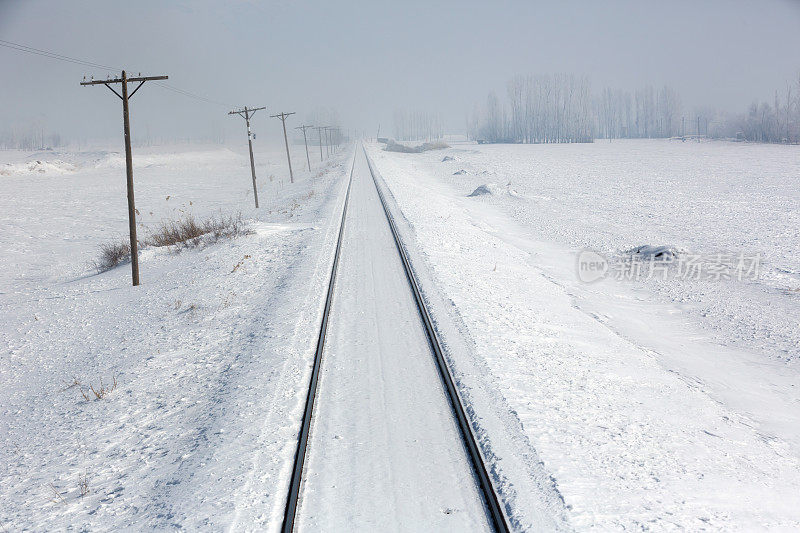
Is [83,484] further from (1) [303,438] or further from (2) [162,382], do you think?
(2) [162,382]

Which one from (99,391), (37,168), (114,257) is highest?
(37,168)

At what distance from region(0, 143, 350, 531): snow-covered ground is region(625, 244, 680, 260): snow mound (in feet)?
34.0

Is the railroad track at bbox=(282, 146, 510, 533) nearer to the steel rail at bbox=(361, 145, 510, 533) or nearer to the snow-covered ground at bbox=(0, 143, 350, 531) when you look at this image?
the steel rail at bbox=(361, 145, 510, 533)

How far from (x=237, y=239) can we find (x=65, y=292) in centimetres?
569

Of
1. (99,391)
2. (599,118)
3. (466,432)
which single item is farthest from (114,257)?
(599,118)

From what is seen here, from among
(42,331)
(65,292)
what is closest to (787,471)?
(42,331)

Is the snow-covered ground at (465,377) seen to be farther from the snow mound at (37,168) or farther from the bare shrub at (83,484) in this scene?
the snow mound at (37,168)

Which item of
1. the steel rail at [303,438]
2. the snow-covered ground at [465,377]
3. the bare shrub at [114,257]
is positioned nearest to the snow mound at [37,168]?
the snow-covered ground at [465,377]

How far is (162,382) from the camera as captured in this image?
28.3 ft

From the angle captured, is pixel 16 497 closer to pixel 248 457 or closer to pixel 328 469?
pixel 248 457

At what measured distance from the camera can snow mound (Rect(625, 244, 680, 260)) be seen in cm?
1633

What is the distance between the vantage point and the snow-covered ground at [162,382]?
17.8 ft

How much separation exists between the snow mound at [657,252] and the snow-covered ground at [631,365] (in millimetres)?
Result: 570

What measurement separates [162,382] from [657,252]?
48.7 feet
